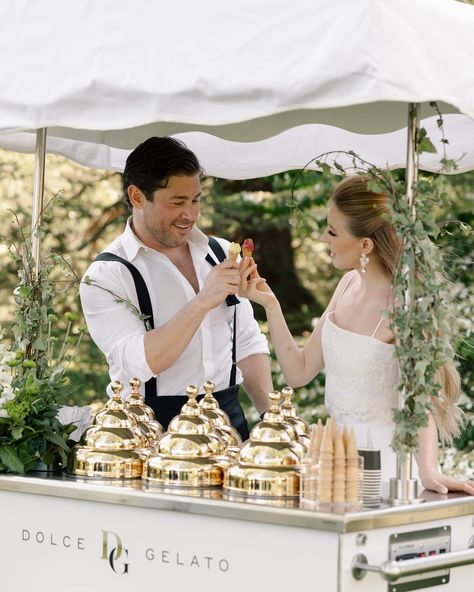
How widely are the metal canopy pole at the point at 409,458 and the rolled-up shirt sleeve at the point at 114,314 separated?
4.01 feet

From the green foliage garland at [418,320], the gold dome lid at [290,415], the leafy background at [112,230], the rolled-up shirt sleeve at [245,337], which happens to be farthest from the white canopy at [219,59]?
the leafy background at [112,230]

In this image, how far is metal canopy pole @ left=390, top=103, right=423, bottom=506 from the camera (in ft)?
10.3

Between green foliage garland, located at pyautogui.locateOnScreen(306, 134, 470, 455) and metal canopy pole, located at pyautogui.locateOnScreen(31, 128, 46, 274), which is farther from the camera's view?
metal canopy pole, located at pyautogui.locateOnScreen(31, 128, 46, 274)

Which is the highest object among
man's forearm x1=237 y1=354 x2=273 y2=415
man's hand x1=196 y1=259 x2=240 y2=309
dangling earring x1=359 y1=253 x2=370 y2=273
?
dangling earring x1=359 y1=253 x2=370 y2=273

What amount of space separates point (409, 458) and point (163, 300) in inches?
61.9

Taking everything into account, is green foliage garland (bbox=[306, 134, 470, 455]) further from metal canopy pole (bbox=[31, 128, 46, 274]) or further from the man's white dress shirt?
metal canopy pole (bbox=[31, 128, 46, 274])

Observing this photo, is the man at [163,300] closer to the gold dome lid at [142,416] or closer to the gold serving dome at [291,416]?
the gold dome lid at [142,416]

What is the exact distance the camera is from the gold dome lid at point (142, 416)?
3664mm

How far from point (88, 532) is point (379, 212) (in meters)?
1.50

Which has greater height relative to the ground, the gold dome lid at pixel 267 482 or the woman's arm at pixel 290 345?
the woman's arm at pixel 290 345

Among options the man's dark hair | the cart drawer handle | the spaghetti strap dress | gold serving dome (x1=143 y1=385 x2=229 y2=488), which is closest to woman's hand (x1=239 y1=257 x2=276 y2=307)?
the spaghetti strap dress

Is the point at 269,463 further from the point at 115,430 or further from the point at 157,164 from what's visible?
the point at 157,164

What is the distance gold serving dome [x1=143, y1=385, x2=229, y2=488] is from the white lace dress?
1.78ft

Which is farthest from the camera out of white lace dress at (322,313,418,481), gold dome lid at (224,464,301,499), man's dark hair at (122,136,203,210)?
man's dark hair at (122,136,203,210)
